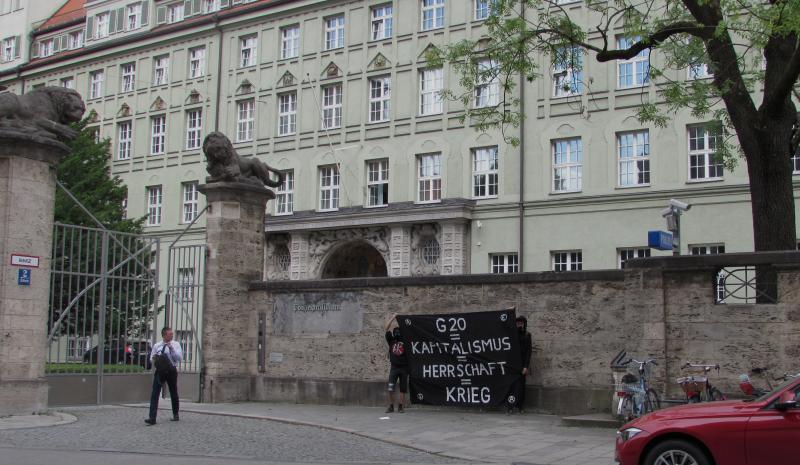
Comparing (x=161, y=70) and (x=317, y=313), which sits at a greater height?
(x=161, y=70)

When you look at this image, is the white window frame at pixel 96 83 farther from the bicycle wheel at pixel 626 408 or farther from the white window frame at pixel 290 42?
the bicycle wheel at pixel 626 408

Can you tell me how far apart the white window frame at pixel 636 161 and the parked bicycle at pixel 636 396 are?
21.5 metres

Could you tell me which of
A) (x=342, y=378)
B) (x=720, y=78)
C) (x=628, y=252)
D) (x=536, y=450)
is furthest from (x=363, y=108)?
(x=536, y=450)

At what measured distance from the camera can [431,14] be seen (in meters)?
40.1

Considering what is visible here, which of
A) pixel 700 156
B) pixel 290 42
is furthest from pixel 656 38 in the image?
pixel 290 42

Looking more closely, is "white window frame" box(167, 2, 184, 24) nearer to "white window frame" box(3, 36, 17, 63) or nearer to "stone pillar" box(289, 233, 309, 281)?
"white window frame" box(3, 36, 17, 63)

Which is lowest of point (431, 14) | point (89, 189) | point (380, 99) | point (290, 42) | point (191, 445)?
point (191, 445)

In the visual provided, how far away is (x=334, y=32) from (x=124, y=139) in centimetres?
1479

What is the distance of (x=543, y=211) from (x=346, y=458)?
25.5 meters

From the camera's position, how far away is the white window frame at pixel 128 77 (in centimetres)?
5091

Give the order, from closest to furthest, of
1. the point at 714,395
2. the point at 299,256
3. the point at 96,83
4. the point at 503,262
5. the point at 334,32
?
the point at 714,395 < the point at 503,262 < the point at 299,256 < the point at 334,32 < the point at 96,83

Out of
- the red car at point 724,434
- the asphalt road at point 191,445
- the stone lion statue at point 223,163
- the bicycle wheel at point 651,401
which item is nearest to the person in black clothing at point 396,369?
the asphalt road at point 191,445

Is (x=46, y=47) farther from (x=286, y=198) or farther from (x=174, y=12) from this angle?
(x=286, y=198)

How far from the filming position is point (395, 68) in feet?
133
